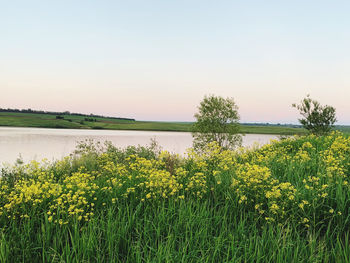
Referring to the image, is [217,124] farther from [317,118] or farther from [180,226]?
[180,226]

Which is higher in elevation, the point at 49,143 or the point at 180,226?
the point at 180,226

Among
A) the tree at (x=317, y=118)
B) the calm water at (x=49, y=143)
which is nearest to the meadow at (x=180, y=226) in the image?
the calm water at (x=49, y=143)

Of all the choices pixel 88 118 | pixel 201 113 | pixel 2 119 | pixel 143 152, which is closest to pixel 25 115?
pixel 2 119

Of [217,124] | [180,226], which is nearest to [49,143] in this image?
[217,124]

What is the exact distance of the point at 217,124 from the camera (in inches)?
1489

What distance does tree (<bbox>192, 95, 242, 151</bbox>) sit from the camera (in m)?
37.6

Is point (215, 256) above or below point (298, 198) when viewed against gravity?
below

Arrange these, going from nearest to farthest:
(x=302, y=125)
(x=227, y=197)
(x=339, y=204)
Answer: (x=339, y=204) < (x=227, y=197) < (x=302, y=125)

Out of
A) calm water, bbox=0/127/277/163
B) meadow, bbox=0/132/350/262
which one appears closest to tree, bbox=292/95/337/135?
calm water, bbox=0/127/277/163

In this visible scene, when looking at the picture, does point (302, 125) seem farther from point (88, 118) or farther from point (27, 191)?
point (88, 118)

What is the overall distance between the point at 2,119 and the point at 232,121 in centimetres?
12518

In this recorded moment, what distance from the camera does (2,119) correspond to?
119 m

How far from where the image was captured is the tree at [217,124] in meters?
37.6

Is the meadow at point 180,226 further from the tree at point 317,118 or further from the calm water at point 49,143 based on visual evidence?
the tree at point 317,118
